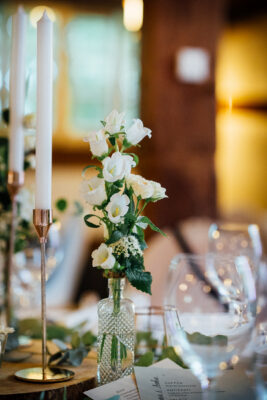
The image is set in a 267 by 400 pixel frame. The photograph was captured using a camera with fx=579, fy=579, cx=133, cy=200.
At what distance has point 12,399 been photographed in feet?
2.26

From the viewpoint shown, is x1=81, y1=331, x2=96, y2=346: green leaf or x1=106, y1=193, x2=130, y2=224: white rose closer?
x1=106, y1=193, x2=130, y2=224: white rose

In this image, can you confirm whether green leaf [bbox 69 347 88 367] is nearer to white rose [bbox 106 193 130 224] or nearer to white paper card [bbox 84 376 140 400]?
white paper card [bbox 84 376 140 400]

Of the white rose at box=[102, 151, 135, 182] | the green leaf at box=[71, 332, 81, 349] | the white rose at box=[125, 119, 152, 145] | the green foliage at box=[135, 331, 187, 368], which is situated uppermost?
the white rose at box=[125, 119, 152, 145]

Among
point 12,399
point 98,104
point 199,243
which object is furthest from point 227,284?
point 98,104

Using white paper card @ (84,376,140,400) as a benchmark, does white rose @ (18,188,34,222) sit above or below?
above

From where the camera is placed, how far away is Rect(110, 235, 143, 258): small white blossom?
0.74 m

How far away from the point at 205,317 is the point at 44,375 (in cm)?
23

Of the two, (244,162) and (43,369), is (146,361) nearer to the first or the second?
(43,369)

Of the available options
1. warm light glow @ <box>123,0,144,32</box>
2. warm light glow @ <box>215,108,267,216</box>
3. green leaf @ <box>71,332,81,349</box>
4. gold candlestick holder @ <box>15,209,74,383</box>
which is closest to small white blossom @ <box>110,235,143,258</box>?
gold candlestick holder @ <box>15,209,74,383</box>

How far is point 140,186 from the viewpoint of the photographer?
2.47ft

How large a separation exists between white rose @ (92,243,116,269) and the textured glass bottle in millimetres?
43

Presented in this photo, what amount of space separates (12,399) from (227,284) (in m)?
0.30

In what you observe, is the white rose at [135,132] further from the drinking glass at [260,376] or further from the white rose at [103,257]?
the drinking glass at [260,376]

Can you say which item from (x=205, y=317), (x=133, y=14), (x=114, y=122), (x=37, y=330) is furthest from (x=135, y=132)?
(x=133, y=14)
